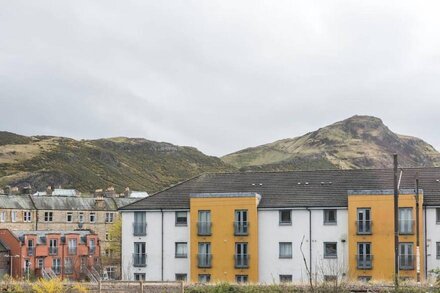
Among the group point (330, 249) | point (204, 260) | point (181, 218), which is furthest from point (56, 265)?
point (330, 249)

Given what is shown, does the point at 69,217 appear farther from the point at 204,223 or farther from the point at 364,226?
the point at 364,226

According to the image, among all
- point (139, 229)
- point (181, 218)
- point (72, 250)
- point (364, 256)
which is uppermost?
point (181, 218)

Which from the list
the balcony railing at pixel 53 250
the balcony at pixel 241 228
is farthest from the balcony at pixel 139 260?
the balcony railing at pixel 53 250

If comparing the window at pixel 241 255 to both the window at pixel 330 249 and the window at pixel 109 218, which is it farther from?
the window at pixel 109 218

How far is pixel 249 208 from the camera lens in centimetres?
6038

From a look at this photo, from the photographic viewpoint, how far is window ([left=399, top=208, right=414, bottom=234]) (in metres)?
56.2

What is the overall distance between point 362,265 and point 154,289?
19.5 metres

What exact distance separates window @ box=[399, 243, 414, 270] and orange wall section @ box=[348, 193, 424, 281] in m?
0.30

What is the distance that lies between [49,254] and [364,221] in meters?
41.3

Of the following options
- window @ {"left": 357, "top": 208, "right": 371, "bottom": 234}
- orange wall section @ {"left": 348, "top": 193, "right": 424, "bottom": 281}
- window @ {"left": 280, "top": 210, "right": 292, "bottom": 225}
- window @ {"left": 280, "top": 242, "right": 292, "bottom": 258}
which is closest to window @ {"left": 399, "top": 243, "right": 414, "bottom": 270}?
orange wall section @ {"left": 348, "top": 193, "right": 424, "bottom": 281}

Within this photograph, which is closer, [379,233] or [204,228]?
[379,233]

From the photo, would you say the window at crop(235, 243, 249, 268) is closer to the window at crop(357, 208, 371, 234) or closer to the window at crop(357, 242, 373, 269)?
the window at crop(357, 242, 373, 269)

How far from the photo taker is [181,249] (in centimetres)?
6259

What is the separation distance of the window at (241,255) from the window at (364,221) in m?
9.25
